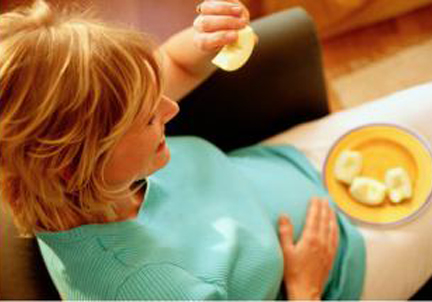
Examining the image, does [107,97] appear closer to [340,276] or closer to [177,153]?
[177,153]

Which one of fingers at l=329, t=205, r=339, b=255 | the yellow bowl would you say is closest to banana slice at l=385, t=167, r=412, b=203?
the yellow bowl

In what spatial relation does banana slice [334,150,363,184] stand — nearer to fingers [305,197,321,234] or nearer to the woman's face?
fingers [305,197,321,234]

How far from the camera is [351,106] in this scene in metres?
0.72

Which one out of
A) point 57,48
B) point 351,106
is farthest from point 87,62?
point 351,106

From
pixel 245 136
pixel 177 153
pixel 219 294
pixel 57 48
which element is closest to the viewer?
pixel 57 48

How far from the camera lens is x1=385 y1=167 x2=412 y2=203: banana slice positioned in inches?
19.4

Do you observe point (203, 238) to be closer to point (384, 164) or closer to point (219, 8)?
point (384, 164)

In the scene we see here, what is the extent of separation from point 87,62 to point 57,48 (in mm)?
24

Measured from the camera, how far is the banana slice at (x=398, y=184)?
1.62 feet

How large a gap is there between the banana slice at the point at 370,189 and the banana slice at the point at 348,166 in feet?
0.04

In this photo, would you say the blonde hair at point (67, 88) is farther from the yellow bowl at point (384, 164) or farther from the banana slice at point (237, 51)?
the yellow bowl at point (384, 164)

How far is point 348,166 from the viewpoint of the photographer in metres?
0.62

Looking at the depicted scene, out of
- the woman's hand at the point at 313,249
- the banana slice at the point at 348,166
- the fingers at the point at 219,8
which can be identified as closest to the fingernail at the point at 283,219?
the woman's hand at the point at 313,249

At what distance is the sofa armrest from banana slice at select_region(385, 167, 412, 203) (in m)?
0.27
